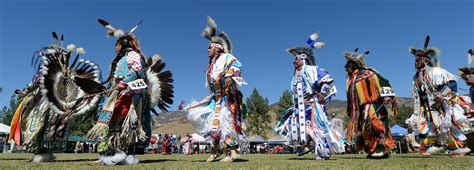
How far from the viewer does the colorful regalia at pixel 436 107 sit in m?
8.93

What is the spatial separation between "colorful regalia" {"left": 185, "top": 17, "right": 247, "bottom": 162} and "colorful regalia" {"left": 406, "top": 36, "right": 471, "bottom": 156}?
495cm

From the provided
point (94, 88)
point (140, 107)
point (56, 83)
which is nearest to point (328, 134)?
point (140, 107)

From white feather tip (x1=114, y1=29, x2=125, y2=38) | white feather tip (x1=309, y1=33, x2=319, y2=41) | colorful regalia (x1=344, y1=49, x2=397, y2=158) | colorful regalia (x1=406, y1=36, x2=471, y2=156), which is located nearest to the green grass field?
colorful regalia (x1=344, y1=49, x2=397, y2=158)

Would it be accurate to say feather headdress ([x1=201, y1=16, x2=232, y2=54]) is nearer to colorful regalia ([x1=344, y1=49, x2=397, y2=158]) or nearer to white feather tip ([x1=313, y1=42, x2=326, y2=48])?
white feather tip ([x1=313, y1=42, x2=326, y2=48])

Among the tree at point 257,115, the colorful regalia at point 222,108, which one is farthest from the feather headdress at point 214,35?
the tree at point 257,115

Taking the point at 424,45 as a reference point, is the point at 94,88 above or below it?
below

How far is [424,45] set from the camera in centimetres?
947

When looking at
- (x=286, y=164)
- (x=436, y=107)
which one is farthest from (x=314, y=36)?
(x=286, y=164)

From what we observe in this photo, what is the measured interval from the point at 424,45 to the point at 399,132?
16.7 m

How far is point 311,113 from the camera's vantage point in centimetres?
776

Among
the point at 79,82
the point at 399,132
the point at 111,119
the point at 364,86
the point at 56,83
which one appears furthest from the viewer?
the point at 399,132

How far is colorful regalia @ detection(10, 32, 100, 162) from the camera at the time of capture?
7.12 metres

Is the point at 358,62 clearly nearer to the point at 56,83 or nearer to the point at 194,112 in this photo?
the point at 194,112

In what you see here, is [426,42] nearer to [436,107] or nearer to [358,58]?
[436,107]
